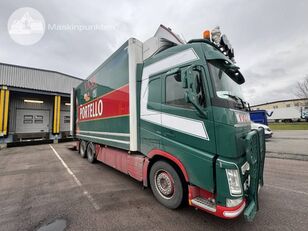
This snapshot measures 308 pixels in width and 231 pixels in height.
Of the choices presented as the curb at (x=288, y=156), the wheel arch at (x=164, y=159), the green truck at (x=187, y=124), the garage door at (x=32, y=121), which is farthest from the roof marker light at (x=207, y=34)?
the garage door at (x=32, y=121)

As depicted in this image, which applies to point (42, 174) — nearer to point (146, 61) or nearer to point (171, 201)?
point (171, 201)

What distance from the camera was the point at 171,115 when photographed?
2.70 meters

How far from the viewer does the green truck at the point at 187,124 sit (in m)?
2.08

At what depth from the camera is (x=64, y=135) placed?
17750 mm

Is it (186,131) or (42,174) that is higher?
(186,131)

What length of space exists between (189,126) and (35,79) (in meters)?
19.6

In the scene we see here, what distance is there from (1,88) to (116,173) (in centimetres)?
1474

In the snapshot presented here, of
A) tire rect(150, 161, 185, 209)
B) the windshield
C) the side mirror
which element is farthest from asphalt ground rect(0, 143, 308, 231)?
the windshield

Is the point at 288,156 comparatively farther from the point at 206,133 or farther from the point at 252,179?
the point at 206,133

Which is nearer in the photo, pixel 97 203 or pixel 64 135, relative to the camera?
pixel 97 203

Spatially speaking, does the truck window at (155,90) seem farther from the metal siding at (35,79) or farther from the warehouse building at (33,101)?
the metal siding at (35,79)

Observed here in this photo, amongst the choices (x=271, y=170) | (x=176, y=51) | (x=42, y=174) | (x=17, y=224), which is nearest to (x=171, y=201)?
(x=17, y=224)

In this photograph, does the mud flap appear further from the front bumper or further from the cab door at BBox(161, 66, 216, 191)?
the cab door at BBox(161, 66, 216, 191)

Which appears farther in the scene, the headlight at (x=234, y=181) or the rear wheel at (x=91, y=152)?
the rear wheel at (x=91, y=152)
